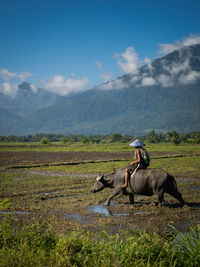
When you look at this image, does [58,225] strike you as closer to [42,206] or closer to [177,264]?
[42,206]

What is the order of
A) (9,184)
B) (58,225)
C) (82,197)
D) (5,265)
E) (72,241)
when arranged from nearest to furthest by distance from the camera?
(5,265), (72,241), (58,225), (82,197), (9,184)

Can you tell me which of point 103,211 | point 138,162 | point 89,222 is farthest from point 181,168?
point 89,222

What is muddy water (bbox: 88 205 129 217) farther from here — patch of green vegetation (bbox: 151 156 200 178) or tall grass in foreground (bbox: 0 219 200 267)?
patch of green vegetation (bbox: 151 156 200 178)

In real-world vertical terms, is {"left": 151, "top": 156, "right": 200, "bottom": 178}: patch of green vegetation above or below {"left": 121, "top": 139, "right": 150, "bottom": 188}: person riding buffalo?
below

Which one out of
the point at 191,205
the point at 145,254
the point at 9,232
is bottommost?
the point at 191,205

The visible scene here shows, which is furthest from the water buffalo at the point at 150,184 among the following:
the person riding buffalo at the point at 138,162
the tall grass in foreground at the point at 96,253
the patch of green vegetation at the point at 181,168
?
the patch of green vegetation at the point at 181,168

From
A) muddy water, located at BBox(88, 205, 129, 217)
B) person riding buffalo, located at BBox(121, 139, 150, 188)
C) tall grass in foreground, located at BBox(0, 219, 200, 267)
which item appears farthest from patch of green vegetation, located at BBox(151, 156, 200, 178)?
tall grass in foreground, located at BBox(0, 219, 200, 267)

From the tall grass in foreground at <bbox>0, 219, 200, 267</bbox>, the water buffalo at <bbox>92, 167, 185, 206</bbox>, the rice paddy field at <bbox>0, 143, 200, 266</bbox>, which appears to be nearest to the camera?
the tall grass in foreground at <bbox>0, 219, 200, 267</bbox>

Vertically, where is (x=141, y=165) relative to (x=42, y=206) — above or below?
above

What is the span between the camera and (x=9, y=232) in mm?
6250

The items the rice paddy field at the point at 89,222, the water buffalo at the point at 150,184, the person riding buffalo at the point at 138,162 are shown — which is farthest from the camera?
the person riding buffalo at the point at 138,162

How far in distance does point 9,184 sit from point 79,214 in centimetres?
944

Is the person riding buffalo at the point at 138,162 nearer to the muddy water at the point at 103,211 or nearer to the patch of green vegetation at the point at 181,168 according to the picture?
the muddy water at the point at 103,211

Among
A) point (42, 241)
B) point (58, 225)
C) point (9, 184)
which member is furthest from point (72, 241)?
point (9, 184)
